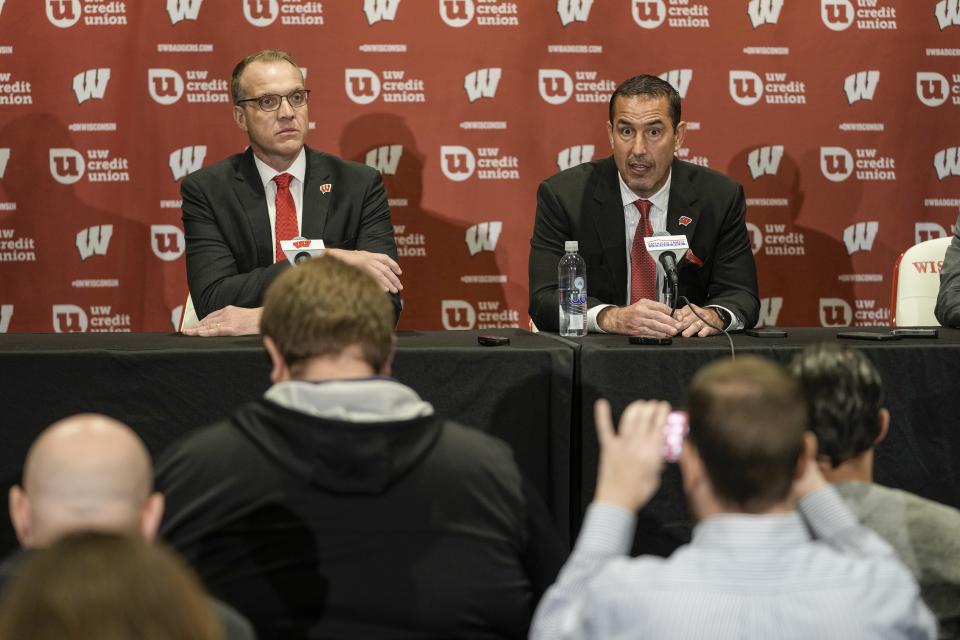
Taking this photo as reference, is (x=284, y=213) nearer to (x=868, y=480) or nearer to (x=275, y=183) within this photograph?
(x=275, y=183)

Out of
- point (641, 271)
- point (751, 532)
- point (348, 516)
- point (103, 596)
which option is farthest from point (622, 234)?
point (103, 596)

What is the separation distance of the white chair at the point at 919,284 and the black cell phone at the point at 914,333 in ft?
3.05

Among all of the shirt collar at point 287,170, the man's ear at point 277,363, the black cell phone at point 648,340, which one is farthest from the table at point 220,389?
the shirt collar at point 287,170

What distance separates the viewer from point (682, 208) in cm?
423

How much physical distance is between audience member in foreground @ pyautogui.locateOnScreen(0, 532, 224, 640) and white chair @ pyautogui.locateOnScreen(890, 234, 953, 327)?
145 inches

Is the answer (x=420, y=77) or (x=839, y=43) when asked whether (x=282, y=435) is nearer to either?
(x=420, y=77)

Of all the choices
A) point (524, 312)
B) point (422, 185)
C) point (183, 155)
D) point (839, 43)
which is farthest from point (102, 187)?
point (839, 43)

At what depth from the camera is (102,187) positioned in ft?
17.3

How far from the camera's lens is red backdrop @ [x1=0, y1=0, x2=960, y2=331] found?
205 inches

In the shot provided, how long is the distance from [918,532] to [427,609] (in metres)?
0.83

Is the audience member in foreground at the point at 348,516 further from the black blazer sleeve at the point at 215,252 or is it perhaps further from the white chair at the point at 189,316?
the white chair at the point at 189,316

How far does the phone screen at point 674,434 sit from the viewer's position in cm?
172

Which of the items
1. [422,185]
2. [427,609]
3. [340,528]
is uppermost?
[422,185]

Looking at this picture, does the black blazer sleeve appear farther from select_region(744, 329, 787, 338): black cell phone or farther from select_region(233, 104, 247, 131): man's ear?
select_region(744, 329, 787, 338): black cell phone
